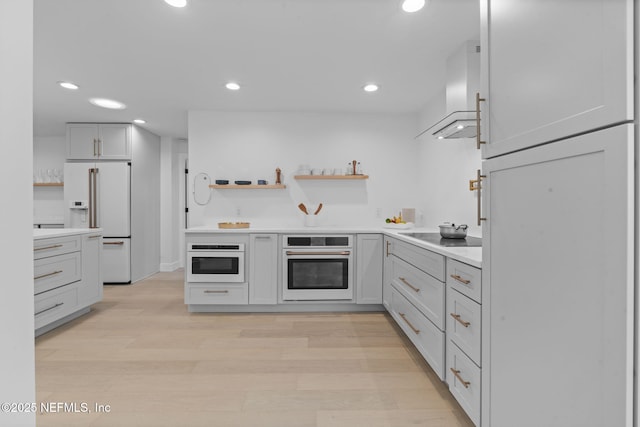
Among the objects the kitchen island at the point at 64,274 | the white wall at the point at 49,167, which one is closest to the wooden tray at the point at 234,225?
the kitchen island at the point at 64,274

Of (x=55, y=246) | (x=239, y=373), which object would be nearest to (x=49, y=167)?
(x=55, y=246)

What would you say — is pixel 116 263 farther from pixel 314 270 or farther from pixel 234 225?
pixel 314 270

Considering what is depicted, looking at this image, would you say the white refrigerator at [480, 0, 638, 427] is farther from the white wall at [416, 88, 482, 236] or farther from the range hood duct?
the white wall at [416, 88, 482, 236]

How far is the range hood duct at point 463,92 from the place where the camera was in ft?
7.43

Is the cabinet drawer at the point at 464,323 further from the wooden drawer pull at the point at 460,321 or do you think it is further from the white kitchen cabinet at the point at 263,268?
the white kitchen cabinet at the point at 263,268

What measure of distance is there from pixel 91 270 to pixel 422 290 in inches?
129

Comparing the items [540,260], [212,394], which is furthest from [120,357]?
[540,260]

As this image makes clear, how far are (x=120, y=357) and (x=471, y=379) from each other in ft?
7.83

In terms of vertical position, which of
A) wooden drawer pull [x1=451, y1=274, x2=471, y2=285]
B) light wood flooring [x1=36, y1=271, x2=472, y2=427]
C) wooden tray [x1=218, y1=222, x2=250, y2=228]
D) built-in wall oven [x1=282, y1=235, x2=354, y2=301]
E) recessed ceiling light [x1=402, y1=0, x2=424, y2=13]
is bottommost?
light wood flooring [x1=36, y1=271, x2=472, y2=427]

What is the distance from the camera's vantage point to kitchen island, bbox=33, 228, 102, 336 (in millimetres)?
2766

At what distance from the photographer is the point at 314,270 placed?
350 cm

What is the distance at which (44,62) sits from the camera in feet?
9.06

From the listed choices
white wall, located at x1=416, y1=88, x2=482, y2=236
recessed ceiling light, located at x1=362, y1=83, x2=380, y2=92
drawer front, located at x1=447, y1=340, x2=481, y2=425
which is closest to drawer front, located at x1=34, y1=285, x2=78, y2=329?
drawer front, located at x1=447, y1=340, x2=481, y2=425

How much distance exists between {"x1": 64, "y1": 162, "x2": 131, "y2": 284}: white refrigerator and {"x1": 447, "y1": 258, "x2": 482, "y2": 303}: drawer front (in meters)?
4.52
